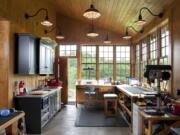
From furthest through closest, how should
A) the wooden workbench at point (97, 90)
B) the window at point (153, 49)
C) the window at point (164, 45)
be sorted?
the wooden workbench at point (97, 90)
the window at point (153, 49)
the window at point (164, 45)

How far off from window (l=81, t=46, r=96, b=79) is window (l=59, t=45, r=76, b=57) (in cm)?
39

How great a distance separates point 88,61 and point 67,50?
1.04 m

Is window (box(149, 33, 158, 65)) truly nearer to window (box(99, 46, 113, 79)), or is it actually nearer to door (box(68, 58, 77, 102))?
window (box(99, 46, 113, 79))

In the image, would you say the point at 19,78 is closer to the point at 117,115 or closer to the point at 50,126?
the point at 50,126

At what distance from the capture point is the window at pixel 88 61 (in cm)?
995

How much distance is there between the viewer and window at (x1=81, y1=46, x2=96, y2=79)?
9.95m

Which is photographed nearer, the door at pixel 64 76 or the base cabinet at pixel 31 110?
the base cabinet at pixel 31 110

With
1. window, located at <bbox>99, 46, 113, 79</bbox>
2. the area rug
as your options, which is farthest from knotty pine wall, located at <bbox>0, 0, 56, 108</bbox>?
window, located at <bbox>99, 46, 113, 79</bbox>

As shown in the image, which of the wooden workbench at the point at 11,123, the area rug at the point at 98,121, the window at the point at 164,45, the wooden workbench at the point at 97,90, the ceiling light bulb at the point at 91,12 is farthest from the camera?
the wooden workbench at the point at 97,90

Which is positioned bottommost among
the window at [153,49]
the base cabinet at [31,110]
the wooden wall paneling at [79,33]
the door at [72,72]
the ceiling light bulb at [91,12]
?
the base cabinet at [31,110]

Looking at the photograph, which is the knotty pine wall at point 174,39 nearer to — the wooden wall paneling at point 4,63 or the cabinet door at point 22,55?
the cabinet door at point 22,55

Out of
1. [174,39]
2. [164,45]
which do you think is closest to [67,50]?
[164,45]

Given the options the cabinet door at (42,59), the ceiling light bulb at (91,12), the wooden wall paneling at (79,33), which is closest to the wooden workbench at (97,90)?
the wooden wall paneling at (79,33)

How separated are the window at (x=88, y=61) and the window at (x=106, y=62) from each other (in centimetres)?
31
